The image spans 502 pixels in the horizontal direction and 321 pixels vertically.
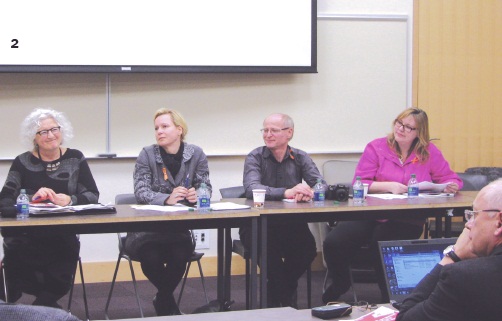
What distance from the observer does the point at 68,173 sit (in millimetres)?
4742

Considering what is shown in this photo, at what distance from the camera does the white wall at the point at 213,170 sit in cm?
609

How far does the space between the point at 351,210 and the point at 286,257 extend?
2.12ft

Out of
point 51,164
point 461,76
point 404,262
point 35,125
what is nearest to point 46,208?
point 51,164

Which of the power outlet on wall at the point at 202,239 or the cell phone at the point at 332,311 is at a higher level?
the cell phone at the point at 332,311

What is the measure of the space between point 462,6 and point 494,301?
16.2 feet

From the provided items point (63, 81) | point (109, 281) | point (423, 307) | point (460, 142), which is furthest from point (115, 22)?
point (423, 307)

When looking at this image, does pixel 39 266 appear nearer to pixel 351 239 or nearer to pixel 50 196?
pixel 50 196

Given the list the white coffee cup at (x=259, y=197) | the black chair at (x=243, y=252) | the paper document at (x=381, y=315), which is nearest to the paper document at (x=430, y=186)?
the black chair at (x=243, y=252)

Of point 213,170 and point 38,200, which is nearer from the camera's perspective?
point 38,200

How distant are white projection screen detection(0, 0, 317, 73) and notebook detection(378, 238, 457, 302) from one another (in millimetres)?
3174

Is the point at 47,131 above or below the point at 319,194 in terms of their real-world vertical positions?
above

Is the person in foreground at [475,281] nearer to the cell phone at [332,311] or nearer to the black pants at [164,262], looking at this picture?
the cell phone at [332,311]

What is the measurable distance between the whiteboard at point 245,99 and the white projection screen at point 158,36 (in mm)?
156

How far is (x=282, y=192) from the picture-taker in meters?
4.96
